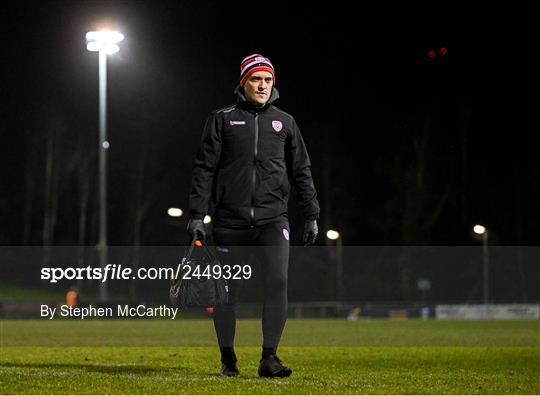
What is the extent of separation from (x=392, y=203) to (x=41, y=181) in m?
22.3

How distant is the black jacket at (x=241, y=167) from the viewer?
304 inches

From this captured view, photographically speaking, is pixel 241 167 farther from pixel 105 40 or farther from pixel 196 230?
pixel 105 40

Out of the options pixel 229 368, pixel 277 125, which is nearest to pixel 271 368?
pixel 229 368

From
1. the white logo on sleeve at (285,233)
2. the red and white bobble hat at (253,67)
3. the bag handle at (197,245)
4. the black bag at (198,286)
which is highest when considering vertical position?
the red and white bobble hat at (253,67)

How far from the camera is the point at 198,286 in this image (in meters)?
7.59

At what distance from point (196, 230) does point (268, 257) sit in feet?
1.99

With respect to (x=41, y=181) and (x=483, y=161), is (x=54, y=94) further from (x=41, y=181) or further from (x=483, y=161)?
(x=483, y=161)

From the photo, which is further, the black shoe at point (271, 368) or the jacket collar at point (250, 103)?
the jacket collar at point (250, 103)

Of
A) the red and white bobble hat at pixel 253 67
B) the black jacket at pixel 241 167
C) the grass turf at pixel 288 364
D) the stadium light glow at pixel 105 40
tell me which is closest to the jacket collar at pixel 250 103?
the black jacket at pixel 241 167

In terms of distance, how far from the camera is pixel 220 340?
802 centimetres

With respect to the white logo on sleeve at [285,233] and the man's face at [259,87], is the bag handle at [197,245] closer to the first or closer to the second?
the white logo on sleeve at [285,233]

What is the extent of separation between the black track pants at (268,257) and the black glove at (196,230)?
0.70ft

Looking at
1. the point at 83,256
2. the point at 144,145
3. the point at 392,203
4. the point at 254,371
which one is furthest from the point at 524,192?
the point at 254,371

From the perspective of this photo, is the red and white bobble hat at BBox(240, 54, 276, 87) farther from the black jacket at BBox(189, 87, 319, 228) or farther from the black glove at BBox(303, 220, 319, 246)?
the black glove at BBox(303, 220, 319, 246)
